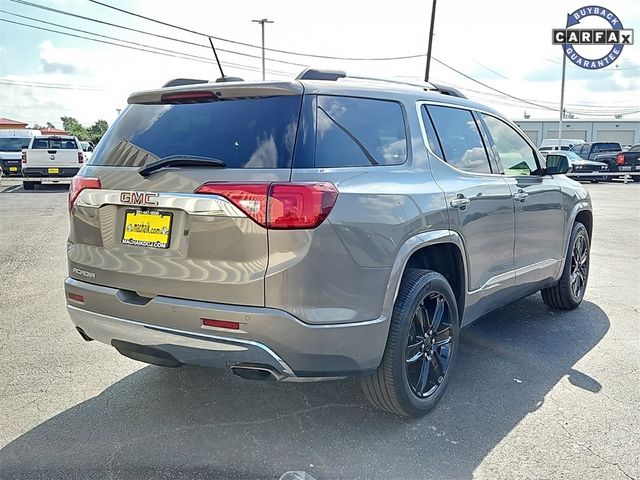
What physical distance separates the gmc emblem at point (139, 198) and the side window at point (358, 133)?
2.69ft

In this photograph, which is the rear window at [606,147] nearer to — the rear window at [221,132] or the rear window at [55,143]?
the rear window at [55,143]

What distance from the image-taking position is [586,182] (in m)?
25.8

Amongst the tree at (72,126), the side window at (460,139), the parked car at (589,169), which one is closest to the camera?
the side window at (460,139)

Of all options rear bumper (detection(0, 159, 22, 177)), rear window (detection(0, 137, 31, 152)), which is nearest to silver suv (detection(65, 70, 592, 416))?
rear bumper (detection(0, 159, 22, 177))

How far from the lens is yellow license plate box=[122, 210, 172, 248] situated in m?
2.87

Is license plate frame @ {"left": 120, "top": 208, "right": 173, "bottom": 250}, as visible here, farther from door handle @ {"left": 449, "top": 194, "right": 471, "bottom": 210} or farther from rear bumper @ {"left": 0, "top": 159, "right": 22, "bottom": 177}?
rear bumper @ {"left": 0, "top": 159, "right": 22, "bottom": 177}


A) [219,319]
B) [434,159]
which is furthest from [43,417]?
Answer: [434,159]

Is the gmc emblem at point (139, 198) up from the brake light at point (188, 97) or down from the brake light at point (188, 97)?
down

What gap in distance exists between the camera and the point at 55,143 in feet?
61.6

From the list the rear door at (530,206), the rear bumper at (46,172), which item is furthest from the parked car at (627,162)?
the rear door at (530,206)

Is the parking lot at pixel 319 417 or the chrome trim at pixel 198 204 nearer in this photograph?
the chrome trim at pixel 198 204

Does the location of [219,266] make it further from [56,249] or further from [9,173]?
[9,173]

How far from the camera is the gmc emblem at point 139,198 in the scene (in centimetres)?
288

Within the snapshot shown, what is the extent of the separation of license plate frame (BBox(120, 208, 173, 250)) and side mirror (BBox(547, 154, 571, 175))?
3.36m
